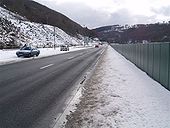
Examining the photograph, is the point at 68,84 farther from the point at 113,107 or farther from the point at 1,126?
the point at 1,126

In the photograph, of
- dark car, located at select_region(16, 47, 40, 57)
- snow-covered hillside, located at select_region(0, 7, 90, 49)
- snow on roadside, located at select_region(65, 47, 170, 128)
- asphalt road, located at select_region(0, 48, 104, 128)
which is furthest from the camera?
snow-covered hillside, located at select_region(0, 7, 90, 49)

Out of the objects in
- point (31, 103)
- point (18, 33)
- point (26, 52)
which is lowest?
point (31, 103)

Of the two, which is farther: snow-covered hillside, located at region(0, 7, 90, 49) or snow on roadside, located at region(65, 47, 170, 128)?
snow-covered hillside, located at region(0, 7, 90, 49)

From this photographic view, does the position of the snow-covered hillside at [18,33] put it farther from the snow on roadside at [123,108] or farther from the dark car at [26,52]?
the snow on roadside at [123,108]

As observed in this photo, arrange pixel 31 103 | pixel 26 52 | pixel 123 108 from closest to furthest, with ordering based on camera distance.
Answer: pixel 123 108 < pixel 31 103 < pixel 26 52

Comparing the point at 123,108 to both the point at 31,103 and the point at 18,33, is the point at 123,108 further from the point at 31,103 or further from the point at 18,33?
the point at 18,33

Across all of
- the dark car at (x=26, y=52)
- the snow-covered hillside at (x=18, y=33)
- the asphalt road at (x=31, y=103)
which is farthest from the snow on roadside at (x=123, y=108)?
the snow-covered hillside at (x=18, y=33)

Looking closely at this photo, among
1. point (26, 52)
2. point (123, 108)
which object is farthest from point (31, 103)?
point (26, 52)

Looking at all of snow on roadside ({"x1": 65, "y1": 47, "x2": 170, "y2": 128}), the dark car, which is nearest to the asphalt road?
snow on roadside ({"x1": 65, "y1": 47, "x2": 170, "y2": 128})

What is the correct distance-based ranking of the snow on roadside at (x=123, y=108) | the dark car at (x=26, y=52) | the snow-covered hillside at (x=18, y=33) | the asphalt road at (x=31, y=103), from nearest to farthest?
the snow on roadside at (x=123, y=108) → the asphalt road at (x=31, y=103) → the dark car at (x=26, y=52) → the snow-covered hillside at (x=18, y=33)

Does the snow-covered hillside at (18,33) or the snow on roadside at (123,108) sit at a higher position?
the snow-covered hillside at (18,33)

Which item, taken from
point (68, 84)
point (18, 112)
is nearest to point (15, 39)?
point (68, 84)

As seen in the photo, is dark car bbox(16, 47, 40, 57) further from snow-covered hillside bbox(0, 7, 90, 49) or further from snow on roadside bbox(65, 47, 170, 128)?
snow on roadside bbox(65, 47, 170, 128)

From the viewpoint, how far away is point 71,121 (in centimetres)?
722
